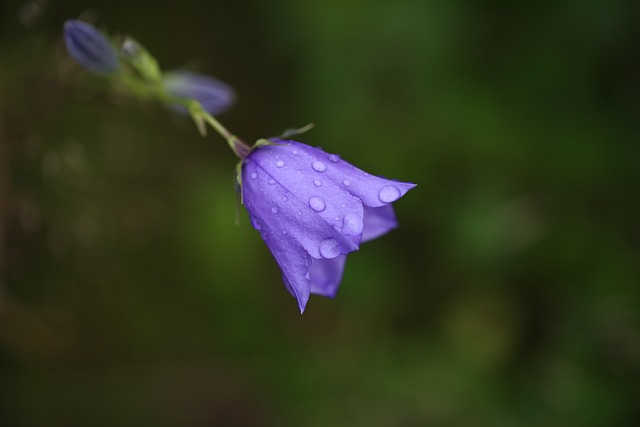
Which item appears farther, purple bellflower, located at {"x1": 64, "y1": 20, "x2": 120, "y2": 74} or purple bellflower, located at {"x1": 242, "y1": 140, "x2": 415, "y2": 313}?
purple bellflower, located at {"x1": 64, "y1": 20, "x2": 120, "y2": 74}

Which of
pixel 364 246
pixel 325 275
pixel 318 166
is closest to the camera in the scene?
pixel 318 166

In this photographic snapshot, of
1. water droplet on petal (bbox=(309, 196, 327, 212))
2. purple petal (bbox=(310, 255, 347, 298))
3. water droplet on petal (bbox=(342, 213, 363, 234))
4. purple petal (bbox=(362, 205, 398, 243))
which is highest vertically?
water droplet on petal (bbox=(309, 196, 327, 212))

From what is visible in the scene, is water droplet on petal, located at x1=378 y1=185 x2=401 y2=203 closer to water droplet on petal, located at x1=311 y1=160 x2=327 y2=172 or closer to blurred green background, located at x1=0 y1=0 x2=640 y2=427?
water droplet on petal, located at x1=311 y1=160 x2=327 y2=172

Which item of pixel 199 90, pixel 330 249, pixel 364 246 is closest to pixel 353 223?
pixel 330 249

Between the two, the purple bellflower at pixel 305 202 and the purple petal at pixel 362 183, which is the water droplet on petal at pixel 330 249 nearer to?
the purple bellflower at pixel 305 202

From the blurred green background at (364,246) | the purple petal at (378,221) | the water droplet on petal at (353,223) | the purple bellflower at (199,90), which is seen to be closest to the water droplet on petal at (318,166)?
the water droplet on petal at (353,223)

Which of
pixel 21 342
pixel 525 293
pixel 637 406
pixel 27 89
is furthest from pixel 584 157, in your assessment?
pixel 21 342

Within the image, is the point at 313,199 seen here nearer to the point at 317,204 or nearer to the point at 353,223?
the point at 317,204

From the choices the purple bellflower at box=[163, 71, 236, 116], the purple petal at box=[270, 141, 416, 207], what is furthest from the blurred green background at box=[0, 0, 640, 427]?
the purple petal at box=[270, 141, 416, 207]
